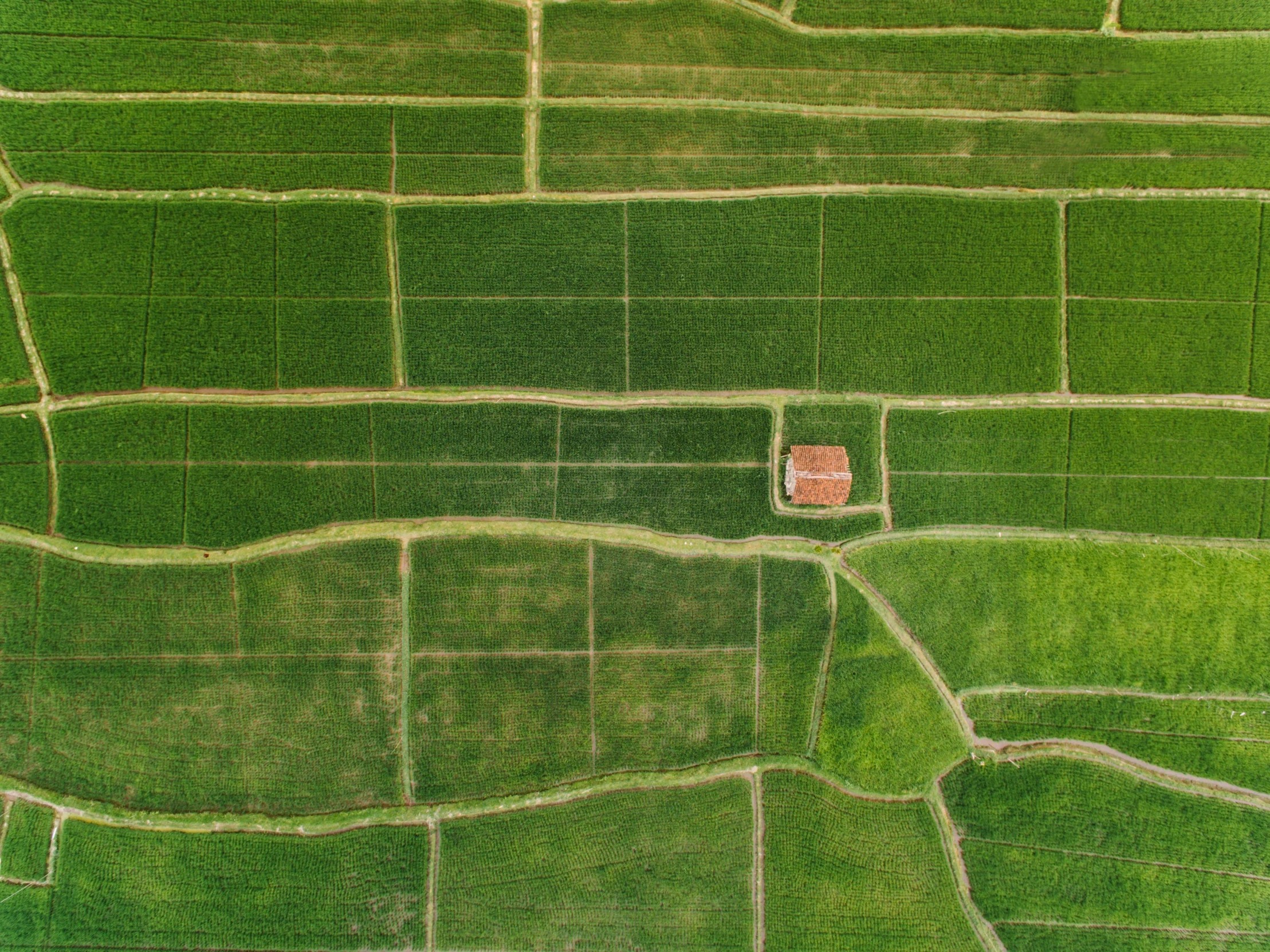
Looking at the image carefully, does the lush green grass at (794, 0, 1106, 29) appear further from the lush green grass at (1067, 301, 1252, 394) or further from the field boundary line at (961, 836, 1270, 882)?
the field boundary line at (961, 836, 1270, 882)

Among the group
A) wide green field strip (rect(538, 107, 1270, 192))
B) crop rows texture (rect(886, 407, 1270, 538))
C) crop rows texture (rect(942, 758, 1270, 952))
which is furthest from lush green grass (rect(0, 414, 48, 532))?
crop rows texture (rect(942, 758, 1270, 952))

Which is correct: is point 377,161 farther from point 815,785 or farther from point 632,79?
point 815,785

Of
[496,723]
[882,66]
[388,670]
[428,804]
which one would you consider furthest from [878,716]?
[882,66]

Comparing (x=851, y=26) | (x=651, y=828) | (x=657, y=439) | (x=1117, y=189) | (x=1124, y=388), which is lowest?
(x=651, y=828)

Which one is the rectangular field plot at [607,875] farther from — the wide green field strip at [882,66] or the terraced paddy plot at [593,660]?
the wide green field strip at [882,66]

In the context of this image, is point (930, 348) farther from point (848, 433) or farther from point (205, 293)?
point (205, 293)

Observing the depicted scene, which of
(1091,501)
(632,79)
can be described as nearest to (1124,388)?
(1091,501)
